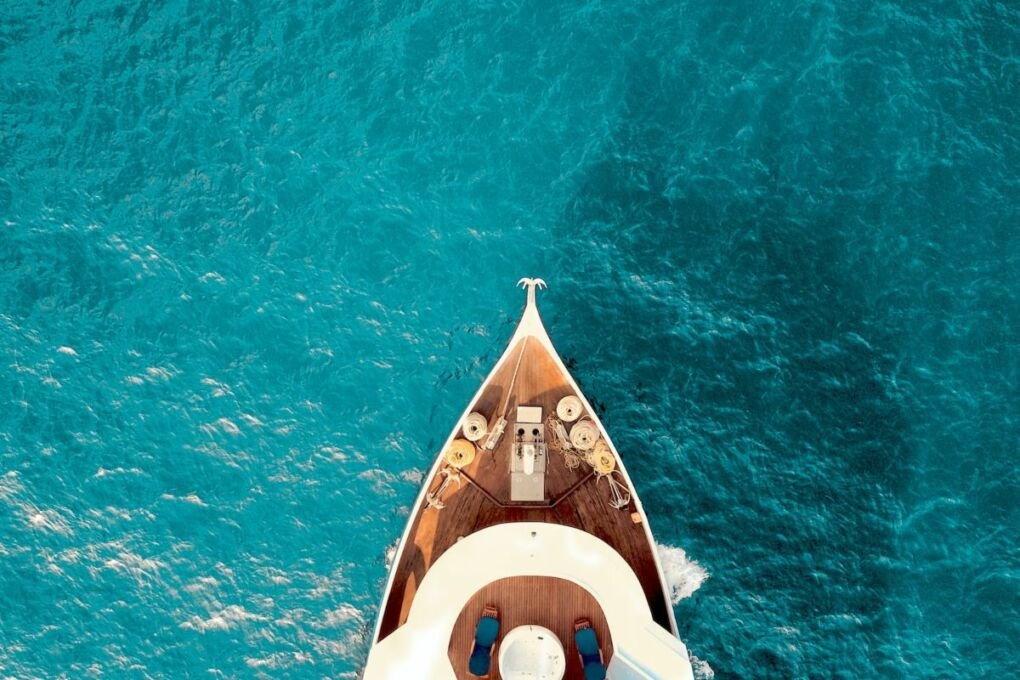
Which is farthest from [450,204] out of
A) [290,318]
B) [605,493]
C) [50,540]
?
[50,540]

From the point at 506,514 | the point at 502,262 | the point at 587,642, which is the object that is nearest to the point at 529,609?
the point at 587,642

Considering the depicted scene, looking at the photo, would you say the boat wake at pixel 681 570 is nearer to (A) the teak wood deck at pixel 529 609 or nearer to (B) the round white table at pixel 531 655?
(A) the teak wood deck at pixel 529 609

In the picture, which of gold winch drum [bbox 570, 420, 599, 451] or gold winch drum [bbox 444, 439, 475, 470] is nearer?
gold winch drum [bbox 444, 439, 475, 470]

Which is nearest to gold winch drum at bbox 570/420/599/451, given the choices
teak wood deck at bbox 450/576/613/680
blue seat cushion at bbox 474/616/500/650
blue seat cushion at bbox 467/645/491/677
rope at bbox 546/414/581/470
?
rope at bbox 546/414/581/470

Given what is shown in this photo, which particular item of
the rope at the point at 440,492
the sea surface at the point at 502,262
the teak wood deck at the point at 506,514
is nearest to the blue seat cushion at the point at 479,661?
the teak wood deck at the point at 506,514

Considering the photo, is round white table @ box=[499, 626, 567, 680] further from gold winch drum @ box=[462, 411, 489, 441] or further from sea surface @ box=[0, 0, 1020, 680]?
sea surface @ box=[0, 0, 1020, 680]
